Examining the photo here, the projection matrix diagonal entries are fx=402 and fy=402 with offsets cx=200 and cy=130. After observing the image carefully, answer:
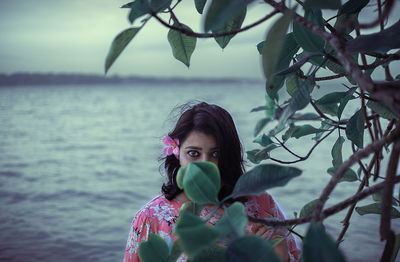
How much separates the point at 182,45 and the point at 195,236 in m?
0.33

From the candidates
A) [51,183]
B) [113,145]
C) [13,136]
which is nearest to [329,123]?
[51,183]

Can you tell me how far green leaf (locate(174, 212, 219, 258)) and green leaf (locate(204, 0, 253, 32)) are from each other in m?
0.13

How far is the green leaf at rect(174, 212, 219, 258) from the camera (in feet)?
0.80

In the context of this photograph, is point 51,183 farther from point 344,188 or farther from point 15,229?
point 344,188

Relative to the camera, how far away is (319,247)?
0.78 feet

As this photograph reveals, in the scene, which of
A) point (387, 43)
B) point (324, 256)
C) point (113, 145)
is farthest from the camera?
point (113, 145)

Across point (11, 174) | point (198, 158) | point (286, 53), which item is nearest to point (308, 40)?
point (286, 53)

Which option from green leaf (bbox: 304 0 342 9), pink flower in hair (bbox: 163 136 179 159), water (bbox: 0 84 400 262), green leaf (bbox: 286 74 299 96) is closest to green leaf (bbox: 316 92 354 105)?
green leaf (bbox: 286 74 299 96)

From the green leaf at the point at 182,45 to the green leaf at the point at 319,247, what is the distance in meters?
0.33

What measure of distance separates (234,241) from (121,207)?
543 centimetres

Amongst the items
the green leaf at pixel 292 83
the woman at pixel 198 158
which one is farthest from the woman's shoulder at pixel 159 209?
the green leaf at pixel 292 83

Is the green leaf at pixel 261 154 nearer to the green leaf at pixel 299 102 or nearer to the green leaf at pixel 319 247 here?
the green leaf at pixel 299 102

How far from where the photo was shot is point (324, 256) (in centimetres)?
24

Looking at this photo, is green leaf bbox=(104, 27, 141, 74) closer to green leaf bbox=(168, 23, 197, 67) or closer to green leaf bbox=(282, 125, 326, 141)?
green leaf bbox=(168, 23, 197, 67)
